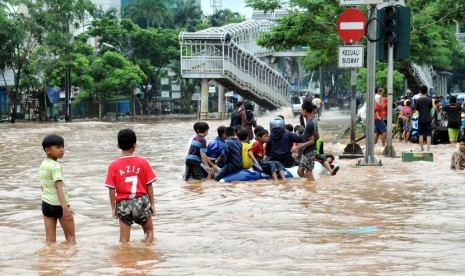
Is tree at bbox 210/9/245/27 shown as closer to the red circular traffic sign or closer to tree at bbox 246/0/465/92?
tree at bbox 246/0/465/92

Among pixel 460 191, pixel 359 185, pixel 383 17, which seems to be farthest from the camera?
pixel 383 17

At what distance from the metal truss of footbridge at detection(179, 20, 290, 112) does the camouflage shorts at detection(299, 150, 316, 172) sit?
43738 mm

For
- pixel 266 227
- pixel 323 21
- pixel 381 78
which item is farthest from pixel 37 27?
pixel 266 227

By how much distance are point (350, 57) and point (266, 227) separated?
8.44 metres

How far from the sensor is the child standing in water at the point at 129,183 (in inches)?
355

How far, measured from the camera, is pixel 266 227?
10734mm

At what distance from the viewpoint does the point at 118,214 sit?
913cm

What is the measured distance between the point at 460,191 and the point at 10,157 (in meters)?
13.9

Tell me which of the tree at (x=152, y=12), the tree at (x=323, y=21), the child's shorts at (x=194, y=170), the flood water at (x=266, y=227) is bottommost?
the flood water at (x=266, y=227)

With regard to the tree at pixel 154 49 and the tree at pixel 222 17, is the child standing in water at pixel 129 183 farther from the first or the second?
the tree at pixel 222 17

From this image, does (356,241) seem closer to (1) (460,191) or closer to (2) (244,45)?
A: (1) (460,191)

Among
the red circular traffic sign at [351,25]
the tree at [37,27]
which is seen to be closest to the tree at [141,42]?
the tree at [37,27]

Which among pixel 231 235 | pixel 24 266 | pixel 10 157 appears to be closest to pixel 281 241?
pixel 231 235

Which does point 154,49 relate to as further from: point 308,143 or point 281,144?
point 308,143
